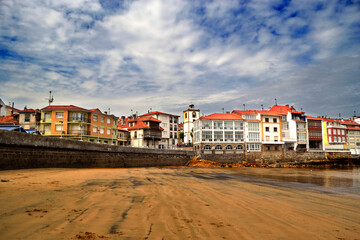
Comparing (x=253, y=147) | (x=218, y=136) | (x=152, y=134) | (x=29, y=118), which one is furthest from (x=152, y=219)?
(x=152, y=134)

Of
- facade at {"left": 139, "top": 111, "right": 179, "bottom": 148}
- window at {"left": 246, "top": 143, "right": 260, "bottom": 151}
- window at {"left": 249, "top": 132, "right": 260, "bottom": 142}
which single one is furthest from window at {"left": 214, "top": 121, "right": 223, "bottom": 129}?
facade at {"left": 139, "top": 111, "right": 179, "bottom": 148}

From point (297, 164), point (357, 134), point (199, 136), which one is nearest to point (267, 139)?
point (297, 164)

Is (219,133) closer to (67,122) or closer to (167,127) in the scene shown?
(167,127)

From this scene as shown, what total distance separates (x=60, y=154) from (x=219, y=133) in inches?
1846

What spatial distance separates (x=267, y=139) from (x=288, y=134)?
31.1 ft

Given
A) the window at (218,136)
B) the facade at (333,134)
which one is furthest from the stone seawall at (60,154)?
the facade at (333,134)

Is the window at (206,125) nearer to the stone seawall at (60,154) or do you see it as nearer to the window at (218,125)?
the window at (218,125)

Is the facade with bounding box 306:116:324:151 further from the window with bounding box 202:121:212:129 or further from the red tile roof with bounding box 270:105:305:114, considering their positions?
the window with bounding box 202:121:212:129

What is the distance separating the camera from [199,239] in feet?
14.9

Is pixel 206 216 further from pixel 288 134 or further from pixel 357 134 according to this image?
pixel 357 134

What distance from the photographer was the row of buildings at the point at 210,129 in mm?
50500

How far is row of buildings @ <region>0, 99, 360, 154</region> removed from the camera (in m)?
50.5

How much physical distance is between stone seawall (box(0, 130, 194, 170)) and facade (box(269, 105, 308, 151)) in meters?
48.4

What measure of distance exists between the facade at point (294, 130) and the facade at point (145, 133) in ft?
130
